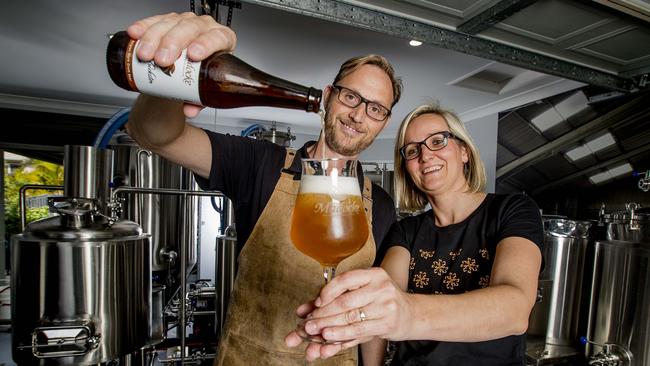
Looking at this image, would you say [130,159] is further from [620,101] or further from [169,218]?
[620,101]

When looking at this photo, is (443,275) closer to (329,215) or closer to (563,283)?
(329,215)

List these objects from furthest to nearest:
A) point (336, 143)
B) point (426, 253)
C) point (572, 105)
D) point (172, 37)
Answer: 1. point (572, 105)
2. point (336, 143)
3. point (426, 253)
4. point (172, 37)

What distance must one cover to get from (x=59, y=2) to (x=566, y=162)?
484 centimetres

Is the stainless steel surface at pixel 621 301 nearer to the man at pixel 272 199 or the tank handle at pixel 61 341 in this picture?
the man at pixel 272 199

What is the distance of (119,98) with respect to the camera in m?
5.63

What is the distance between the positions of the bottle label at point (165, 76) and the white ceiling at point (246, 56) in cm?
159

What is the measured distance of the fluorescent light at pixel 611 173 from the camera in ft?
10.4

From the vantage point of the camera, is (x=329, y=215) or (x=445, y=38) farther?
(x=445, y=38)

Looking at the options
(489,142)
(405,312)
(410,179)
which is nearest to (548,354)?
(410,179)

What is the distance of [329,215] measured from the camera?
76cm

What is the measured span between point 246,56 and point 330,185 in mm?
3435

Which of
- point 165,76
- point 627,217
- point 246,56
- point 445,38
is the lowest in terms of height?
point 627,217

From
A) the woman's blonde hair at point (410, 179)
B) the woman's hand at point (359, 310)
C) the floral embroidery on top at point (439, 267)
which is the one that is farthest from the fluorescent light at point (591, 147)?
the woman's hand at point (359, 310)

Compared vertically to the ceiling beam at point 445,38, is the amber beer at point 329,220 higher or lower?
lower
